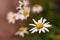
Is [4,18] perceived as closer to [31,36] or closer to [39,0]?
[39,0]

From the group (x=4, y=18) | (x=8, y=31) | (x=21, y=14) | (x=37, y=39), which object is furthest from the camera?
(x=4, y=18)

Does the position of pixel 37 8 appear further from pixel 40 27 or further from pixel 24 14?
pixel 40 27

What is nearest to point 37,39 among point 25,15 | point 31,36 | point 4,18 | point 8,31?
point 31,36

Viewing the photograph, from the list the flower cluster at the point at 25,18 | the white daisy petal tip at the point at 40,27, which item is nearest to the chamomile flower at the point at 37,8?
the flower cluster at the point at 25,18

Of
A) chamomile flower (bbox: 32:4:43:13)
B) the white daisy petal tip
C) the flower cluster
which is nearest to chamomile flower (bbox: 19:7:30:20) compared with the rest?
the flower cluster

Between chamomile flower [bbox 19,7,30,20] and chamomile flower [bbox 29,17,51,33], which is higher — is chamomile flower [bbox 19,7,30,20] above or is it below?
above

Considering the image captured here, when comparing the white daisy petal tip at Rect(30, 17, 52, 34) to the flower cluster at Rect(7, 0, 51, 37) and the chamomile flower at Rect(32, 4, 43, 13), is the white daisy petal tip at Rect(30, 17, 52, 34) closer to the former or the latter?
the flower cluster at Rect(7, 0, 51, 37)

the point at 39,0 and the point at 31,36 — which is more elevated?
the point at 39,0

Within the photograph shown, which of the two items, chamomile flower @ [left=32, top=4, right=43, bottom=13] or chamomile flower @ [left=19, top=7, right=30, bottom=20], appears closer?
chamomile flower @ [left=19, top=7, right=30, bottom=20]

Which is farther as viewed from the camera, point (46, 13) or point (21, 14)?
point (46, 13)

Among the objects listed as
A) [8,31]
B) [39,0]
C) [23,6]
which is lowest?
[23,6]

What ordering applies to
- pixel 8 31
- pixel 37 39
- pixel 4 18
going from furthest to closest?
pixel 4 18 → pixel 8 31 → pixel 37 39
